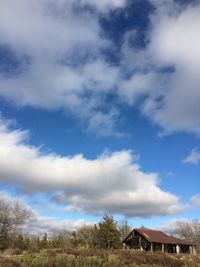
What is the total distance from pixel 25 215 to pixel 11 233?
5.13 meters

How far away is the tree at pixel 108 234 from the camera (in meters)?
65.7

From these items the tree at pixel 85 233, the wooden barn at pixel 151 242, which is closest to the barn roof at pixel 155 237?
the wooden barn at pixel 151 242

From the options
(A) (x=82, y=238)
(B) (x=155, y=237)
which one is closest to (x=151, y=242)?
(B) (x=155, y=237)

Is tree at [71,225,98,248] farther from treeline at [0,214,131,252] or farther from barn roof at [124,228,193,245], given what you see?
barn roof at [124,228,193,245]

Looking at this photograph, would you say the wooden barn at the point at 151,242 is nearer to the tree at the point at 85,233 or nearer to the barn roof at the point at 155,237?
the barn roof at the point at 155,237

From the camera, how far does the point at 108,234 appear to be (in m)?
66.3

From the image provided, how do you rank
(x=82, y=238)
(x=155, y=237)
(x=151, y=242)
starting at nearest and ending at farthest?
(x=151, y=242) < (x=155, y=237) < (x=82, y=238)

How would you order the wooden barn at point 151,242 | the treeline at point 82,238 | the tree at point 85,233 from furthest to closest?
the tree at point 85,233, the wooden barn at point 151,242, the treeline at point 82,238

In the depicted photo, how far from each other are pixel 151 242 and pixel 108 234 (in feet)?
25.5

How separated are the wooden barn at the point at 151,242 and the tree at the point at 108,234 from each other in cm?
282

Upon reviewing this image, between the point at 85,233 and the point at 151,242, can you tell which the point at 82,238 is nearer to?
the point at 85,233

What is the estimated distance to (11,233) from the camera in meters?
67.9

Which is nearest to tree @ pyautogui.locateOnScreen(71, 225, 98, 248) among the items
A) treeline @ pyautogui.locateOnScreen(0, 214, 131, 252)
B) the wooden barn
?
treeline @ pyautogui.locateOnScreen(0, 214, 131, 252)

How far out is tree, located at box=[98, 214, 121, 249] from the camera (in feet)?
216
